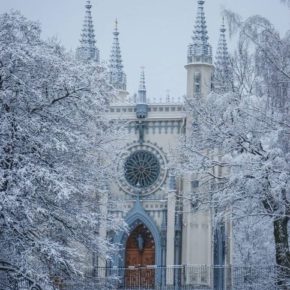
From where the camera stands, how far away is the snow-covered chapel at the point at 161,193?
3978 cm

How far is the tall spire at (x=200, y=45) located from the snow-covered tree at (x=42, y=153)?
23920mm

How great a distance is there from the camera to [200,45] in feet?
143

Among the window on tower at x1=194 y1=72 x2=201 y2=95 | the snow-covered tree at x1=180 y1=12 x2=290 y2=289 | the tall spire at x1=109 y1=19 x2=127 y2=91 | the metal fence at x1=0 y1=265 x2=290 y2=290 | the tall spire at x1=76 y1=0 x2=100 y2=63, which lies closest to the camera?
the snow-covered tree at x1=180 y1=12 x2=290 y2=289

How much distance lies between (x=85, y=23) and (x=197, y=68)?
928 centimetres

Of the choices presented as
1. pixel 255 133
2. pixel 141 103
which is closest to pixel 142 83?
pixel 141 103

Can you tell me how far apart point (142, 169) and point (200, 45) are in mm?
8005

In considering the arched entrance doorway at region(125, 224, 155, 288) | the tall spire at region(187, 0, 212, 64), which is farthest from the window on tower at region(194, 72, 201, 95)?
the arched entrance doorway at region(125, 224, 155, 288)

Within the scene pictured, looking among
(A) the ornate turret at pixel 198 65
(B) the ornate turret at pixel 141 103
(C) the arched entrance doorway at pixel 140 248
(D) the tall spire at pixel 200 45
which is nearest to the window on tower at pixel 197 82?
(A) the ornate turret at pixel 198 65

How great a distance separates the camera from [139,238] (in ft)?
138

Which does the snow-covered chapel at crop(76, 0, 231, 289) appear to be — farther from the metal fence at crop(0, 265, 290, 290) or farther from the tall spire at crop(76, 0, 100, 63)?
the tall spire at crop(76, 0, 100, 63)

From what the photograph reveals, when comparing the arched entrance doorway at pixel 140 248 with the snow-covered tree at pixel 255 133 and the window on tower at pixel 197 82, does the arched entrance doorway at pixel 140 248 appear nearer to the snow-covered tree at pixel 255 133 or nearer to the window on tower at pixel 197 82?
the window on tower at pixel 197 82

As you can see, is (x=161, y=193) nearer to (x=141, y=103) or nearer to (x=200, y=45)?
(x=141, y=103)

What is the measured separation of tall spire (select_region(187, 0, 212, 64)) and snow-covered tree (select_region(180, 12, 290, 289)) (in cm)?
2110

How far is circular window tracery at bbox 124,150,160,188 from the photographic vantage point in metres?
41.9
